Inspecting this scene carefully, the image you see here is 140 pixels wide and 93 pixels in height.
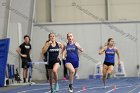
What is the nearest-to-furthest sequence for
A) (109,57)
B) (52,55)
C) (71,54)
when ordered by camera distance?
(52,55), (71,54), (109,57)

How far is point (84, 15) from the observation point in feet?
80.7

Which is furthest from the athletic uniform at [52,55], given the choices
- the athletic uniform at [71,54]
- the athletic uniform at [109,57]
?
the athletic uniform at [109,57]

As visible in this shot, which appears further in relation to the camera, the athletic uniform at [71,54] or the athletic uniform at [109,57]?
the athletic uniform at [109,57]

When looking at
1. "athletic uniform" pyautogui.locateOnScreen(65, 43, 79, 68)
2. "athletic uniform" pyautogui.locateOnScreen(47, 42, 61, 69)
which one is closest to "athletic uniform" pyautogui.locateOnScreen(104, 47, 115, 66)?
"athletic uniform" pyautogui.locateOnScreen(65, 43, 79, 68)

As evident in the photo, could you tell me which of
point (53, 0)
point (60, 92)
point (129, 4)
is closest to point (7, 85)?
point (60, 92)

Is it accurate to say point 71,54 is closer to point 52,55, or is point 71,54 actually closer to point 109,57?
point 52,55

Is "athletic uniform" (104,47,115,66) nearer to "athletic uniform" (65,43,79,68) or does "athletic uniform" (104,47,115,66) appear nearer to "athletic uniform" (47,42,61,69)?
"athletic uniform" (65,43,79,68)

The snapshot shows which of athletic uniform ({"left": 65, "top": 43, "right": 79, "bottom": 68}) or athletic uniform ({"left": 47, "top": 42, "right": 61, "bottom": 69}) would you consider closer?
athletic uniform ({"left": 47, "top": 42, "right": 61, "bottom": 69})

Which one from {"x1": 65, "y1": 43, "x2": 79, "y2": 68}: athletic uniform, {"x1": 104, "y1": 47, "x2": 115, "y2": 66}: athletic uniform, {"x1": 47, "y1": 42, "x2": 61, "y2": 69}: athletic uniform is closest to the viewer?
{"x1": 47, "y1": 42, "x2": 61, "y2": 69}: athletic uniform

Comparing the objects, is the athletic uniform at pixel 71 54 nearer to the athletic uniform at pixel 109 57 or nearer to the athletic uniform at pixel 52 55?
the athletic uniform at pixel 52 55

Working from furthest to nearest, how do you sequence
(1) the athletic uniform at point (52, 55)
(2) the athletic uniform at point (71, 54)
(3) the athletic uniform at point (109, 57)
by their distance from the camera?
(3) the athletic uniform at point (109, 57), (2) the athletic uniform at point (71, 54), (1) the athletic uniform at point (52, 55)

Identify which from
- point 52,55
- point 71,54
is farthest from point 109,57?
point 52,55

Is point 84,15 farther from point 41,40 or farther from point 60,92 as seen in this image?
point 60,92

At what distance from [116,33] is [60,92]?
11.8 meters
